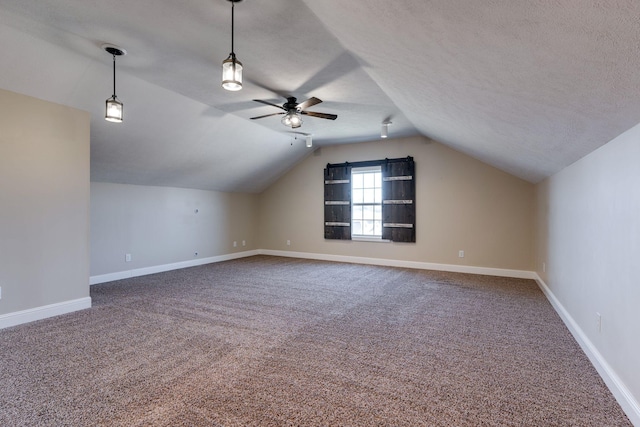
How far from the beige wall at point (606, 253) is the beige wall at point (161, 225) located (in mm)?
6107

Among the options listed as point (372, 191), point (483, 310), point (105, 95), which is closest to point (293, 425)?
point (483, 310)

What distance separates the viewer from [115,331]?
305 cm

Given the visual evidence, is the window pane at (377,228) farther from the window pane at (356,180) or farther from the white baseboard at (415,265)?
the window pane at (356,180)

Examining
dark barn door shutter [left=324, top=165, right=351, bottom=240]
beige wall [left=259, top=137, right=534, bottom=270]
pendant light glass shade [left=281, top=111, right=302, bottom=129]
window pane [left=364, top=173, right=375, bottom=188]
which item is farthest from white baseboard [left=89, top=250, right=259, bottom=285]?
pendant light glass shade [left=281, top=111, right=302, bottom=129]

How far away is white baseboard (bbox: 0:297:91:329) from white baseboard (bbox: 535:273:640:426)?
4.82 metres

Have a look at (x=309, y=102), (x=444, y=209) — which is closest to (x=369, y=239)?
(x=444, y=209)

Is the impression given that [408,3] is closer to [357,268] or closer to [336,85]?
[336,85]

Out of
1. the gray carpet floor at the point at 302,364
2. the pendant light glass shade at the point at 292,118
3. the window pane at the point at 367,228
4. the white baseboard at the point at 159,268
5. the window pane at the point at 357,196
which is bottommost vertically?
the gray carpet floor at the point at 302,364

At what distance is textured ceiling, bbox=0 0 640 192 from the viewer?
1385 mm

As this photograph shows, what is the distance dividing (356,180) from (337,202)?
63cm

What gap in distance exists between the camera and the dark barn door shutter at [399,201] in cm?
638

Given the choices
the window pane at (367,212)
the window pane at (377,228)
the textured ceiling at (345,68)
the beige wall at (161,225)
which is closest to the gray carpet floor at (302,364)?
the beige wall at (161,225)

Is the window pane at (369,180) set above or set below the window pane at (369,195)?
above

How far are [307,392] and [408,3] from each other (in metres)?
2.26
